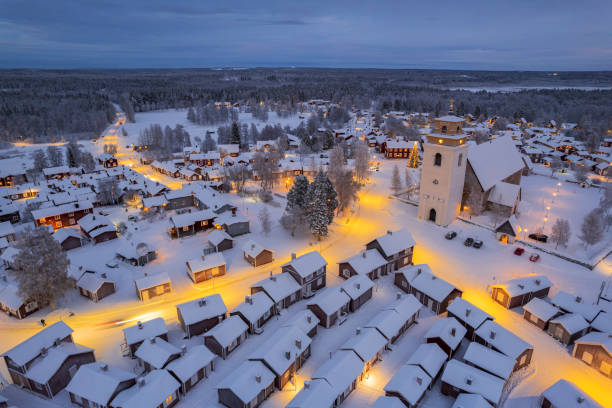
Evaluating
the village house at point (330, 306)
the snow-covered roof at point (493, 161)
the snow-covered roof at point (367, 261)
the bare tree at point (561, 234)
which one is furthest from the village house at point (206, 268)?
the bare tree at point (561, 234)

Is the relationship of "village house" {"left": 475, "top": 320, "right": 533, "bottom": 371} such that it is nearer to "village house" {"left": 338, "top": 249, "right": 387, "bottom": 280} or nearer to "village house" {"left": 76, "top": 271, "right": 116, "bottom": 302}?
"village house" {"left": 338, "top": 249, "right": 387, "bottom": 280}

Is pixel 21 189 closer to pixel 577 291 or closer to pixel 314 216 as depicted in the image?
pixel 314 216

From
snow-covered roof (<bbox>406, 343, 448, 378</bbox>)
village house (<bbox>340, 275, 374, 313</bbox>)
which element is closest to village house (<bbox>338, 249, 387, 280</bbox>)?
village house (<bbox>340, 275, 374, 313</bbox>)

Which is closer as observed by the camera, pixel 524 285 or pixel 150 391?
pixel 150 391

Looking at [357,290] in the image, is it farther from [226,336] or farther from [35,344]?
[35,344]

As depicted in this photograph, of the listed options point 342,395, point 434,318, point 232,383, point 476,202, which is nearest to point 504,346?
point 434,318

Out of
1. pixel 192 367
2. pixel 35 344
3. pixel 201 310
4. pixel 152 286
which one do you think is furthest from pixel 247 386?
pixel 35 344
